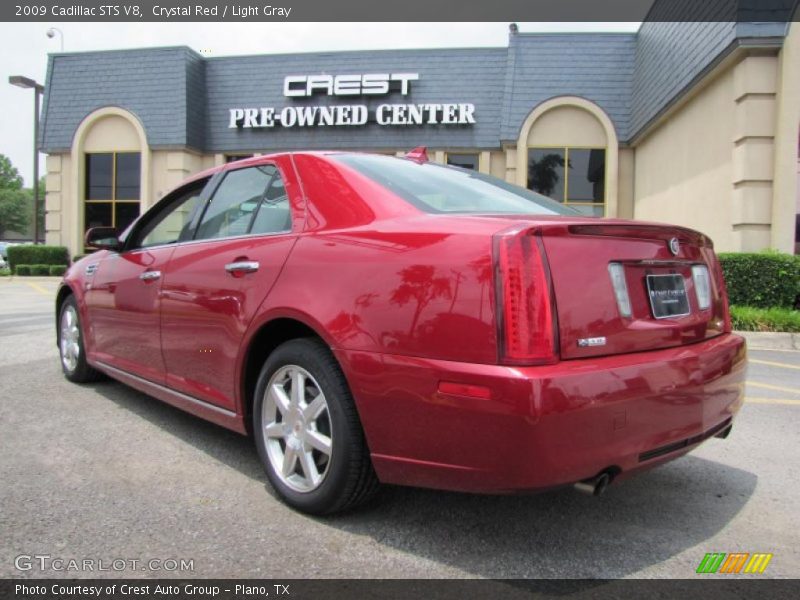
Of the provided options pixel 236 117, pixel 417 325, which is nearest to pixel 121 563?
pixel 417 325

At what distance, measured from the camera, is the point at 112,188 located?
20.0 metres

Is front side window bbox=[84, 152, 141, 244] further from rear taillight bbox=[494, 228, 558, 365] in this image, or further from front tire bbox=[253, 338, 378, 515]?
rear taillight bbox=[494, 228, 558, 365]

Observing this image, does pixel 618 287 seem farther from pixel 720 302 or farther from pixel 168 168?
pixel 168 168

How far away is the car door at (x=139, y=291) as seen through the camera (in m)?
→ 3.67

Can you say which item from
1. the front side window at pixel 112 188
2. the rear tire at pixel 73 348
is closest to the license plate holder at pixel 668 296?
the rear tire at pixel 73 348

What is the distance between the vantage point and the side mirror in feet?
14.1

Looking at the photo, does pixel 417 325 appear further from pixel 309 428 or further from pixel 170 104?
pixel 170 104

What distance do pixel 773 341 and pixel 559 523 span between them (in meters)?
6.84

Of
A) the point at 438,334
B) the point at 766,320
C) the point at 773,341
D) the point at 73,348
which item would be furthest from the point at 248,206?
the point at 766,320

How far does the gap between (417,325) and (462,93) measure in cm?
1678

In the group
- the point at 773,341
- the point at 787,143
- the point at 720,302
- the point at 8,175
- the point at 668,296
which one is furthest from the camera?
the point at 8,175

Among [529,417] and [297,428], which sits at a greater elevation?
[529,417]

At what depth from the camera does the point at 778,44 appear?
940cm

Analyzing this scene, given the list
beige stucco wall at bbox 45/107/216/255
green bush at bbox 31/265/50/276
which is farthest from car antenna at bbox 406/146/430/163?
green bush at bbox 31/265/50/276
